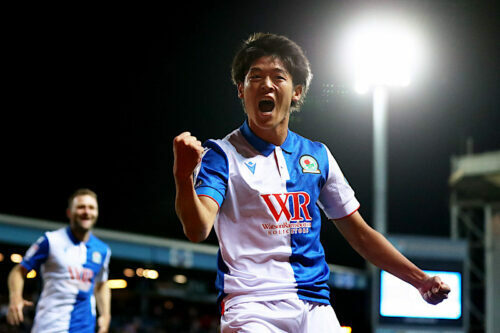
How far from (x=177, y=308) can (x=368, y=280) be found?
682 inches

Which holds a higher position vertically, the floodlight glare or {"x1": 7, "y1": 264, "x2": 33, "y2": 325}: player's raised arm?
the floodlight glare

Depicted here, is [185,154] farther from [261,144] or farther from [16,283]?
[16,283]

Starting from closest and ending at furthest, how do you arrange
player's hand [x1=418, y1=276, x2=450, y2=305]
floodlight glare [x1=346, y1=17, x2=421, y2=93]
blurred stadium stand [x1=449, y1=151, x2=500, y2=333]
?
player's hand [x1=418, y1=276, x2=450, y2=305] → floodlight glare [x1=346, y1=17, x2=421, y2=93] → blurred stadium stand [x1=449, y1=151, x2=500, y2=333]

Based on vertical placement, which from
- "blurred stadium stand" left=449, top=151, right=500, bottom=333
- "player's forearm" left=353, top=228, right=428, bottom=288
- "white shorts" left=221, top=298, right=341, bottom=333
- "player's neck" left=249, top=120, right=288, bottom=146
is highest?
"blurred stadium stand" left=449, top=151, right=500, bottom=333

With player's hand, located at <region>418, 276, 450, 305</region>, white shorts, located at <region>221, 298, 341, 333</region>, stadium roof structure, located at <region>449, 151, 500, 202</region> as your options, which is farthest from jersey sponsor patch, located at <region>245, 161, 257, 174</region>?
stadium roof structure, located at <region>449, 151, 500, 202</region>

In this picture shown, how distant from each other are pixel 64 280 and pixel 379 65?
4.09 m

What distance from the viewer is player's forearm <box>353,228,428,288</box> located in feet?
7.77

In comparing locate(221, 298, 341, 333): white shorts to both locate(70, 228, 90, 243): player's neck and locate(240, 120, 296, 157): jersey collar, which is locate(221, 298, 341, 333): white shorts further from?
locate(70, 228, 90, 243): player's neck

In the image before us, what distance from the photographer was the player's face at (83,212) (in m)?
5.26

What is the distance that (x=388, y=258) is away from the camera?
7.89ft

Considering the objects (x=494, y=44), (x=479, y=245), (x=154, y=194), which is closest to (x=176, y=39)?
(x=494, y=44)

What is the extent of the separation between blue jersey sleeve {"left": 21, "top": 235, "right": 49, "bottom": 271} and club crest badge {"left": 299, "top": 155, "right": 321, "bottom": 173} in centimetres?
339

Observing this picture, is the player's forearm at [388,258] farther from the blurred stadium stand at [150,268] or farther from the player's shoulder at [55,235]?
the blurred stadium stand at [150,268]

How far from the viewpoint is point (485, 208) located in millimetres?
14922
